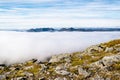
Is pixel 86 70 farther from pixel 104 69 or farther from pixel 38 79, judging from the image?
pixel 38 79

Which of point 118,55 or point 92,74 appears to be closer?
point 92,74

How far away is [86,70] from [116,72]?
15567mm

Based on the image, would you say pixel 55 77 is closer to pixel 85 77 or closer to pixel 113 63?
pixel 85 77

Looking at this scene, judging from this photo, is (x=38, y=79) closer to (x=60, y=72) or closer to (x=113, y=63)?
(x=60, y=72)

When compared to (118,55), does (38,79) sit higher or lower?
lower

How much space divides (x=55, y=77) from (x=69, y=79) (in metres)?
9.13

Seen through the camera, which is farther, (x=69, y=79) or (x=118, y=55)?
(x=118, y=55)

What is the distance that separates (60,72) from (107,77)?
93.3 feet

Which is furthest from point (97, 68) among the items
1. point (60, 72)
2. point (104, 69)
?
point (60, 72)

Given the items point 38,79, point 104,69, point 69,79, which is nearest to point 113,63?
point 104,69

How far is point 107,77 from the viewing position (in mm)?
172000

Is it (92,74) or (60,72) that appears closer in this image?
(92,74)

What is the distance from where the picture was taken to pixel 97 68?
186 metres

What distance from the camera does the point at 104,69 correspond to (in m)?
183
